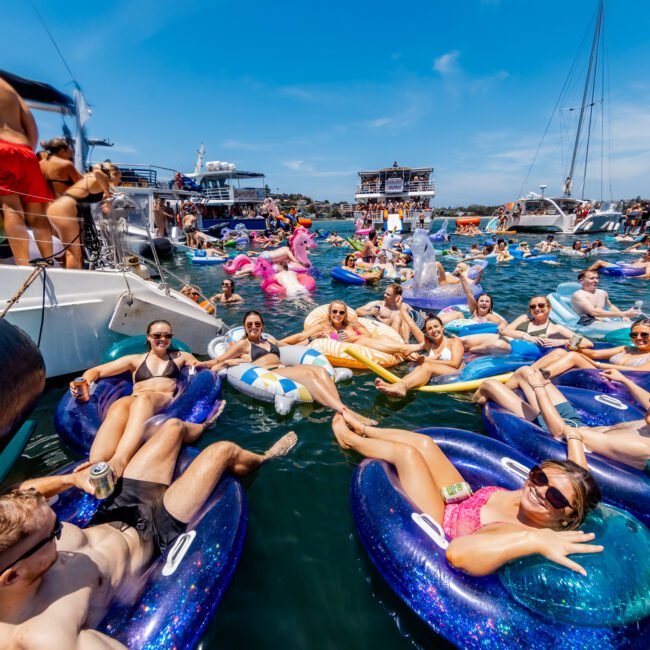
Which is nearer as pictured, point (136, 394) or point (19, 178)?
point (136, 394)

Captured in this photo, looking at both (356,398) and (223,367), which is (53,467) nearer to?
Result: (223,367)

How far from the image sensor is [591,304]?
269 inches

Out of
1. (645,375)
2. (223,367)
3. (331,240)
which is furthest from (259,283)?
(331,240)

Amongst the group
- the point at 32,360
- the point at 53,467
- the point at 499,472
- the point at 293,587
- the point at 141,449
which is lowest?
the point at 293,587

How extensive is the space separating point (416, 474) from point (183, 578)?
5.35 ft

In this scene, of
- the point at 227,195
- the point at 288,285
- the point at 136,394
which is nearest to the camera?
the point at 136,394

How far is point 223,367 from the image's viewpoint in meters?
4.75

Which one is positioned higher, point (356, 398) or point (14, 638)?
point (14, 638)

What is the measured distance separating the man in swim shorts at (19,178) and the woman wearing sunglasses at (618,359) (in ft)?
21.0

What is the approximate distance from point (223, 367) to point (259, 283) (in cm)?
773

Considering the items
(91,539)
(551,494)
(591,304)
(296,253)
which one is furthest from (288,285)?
(551,494)

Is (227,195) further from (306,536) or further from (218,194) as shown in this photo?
(306,536)

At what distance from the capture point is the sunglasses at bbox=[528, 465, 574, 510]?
1821 mm

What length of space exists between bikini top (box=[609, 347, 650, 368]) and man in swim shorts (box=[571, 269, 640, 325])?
239 cm
